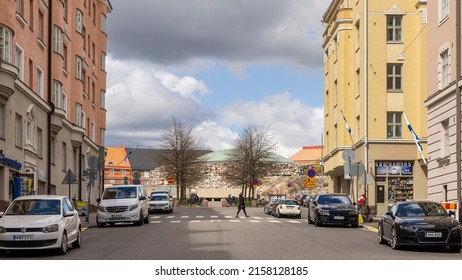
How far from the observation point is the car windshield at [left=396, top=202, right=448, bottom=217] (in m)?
22.2

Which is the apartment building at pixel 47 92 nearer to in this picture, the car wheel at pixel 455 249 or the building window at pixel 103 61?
the building window at pixel 103 61

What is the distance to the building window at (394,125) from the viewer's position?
5484 centimetres

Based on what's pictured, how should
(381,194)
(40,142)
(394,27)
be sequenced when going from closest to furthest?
(40,142), (381,194), (394,27)

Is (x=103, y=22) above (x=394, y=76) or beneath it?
above

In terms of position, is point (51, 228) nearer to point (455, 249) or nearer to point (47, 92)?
point (455, 249)

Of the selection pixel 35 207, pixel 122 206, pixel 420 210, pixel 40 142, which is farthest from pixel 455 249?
pixel 40 142

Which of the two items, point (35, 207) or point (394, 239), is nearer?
point (35, 207)

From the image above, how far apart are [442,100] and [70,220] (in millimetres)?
21770

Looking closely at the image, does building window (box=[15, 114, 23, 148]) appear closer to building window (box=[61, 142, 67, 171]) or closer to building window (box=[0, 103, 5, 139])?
building window (box=[0, 103, 5, 139])

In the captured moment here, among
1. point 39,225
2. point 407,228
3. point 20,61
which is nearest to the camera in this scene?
point 39,225

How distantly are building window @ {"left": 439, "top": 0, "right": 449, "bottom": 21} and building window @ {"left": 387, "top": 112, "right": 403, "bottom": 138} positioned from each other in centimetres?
1807

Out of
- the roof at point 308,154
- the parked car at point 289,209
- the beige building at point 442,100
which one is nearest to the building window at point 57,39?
the parked car at point 289,209

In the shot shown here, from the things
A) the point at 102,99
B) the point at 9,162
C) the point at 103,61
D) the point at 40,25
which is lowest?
the point at 9,162

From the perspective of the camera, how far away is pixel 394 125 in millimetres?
54906
